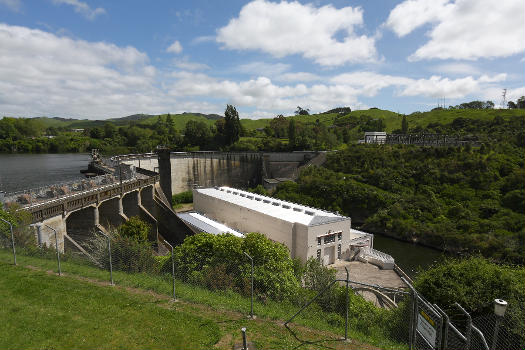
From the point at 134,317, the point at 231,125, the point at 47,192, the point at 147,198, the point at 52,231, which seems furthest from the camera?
the point at 231,125

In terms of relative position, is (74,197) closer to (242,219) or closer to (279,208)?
(242,219)

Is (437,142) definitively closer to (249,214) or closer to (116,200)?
(249,214)

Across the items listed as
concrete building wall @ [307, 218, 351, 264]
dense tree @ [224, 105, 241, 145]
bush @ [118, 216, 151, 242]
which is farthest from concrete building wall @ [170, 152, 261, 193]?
concrete building wall @ [307, 218, 351, 264]

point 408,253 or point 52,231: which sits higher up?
point 52,231

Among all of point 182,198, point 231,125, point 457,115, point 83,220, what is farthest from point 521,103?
point 83,220

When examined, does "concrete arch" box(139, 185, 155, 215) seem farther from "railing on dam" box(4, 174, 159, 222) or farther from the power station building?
the power station building

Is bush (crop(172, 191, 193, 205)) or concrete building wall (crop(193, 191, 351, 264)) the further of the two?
bush (crop(172, 191, 193, 205))

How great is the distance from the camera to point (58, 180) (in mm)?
58844

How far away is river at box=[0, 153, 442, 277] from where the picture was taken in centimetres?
3953

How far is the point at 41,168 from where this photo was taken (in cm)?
7300

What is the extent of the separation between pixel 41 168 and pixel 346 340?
84.6 metres

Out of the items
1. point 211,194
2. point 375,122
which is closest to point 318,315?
point 211,194

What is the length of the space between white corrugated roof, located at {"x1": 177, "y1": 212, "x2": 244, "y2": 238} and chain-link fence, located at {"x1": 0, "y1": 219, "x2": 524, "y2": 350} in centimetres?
1594

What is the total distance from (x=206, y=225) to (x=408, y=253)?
27.4 metres
